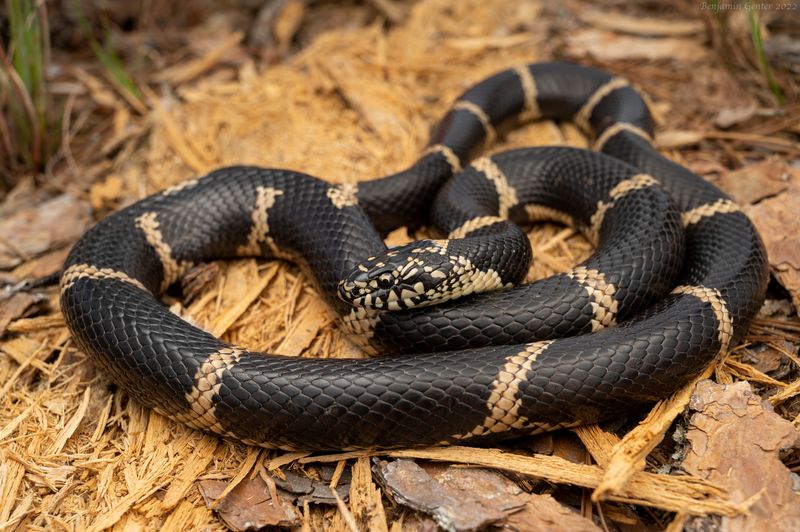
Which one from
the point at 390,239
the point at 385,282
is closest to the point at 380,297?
the point at 385,282

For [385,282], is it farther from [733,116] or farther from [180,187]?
[733,116]

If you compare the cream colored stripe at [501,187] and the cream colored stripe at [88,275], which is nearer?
the cream colored stripe at [88,275]

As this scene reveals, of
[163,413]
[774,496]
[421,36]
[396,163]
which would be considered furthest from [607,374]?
[421,36]

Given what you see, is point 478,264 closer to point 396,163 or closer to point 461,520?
point 461,520

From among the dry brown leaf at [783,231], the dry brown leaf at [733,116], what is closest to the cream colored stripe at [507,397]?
the dry brown leaf at [783,231]

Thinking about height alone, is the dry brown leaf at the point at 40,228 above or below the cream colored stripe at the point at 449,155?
below

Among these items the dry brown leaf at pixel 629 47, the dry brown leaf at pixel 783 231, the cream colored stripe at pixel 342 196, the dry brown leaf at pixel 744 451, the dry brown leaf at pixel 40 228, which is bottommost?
the dry brown leaf at pixel 40 228

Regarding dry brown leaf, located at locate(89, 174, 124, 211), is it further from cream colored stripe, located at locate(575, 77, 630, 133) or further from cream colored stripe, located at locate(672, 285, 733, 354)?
cream colored stripe, located at locate(672, 285, 733, 354)

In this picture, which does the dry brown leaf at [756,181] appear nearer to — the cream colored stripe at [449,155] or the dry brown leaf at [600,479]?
the cream colored stripe at [449,155]

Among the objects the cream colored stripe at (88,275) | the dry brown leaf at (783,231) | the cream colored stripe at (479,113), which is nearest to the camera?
the cream colored stripe at (88,275)
